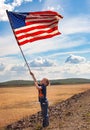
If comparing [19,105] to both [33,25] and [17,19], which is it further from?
[33,25]

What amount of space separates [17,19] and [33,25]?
2.63ft

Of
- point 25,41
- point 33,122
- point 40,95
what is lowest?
point 33,122

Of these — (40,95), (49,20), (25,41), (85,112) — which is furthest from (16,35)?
(85,112)

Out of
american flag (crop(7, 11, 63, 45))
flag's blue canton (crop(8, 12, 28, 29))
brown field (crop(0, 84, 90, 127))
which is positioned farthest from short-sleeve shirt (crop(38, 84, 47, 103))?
brown field (crop(0, 84, 90, 127))

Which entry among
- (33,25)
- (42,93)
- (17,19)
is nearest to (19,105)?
(42,93)

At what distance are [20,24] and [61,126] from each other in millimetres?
5145

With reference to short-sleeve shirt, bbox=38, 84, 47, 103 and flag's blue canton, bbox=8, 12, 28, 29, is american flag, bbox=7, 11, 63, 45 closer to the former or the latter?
flag's blue canton, bbox=8, 12, 28, 29

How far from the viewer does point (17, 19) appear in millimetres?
19141

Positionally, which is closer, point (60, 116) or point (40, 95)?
point (40, 95)

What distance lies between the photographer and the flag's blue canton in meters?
18.9

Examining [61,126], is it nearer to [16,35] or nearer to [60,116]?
[60,116]

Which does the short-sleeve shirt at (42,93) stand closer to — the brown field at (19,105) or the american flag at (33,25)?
the american flag at (33,25)

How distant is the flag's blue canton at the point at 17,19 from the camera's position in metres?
18.9

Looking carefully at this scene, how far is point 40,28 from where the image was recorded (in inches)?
745
